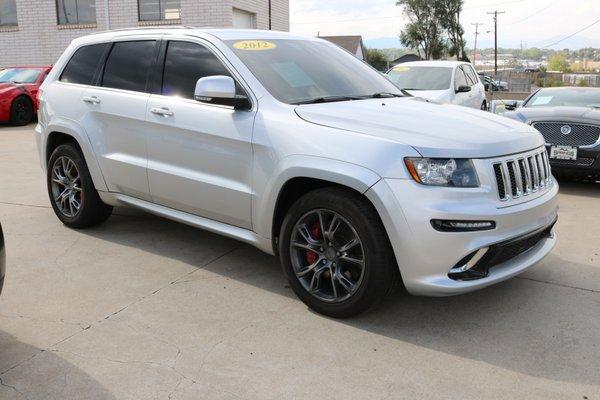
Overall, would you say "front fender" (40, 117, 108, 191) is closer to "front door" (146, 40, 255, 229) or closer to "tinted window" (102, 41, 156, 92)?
"tinted window" (102, 41, 156, 92)

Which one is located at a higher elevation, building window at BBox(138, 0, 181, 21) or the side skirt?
building window at BBox(138, 0, 181, 21)

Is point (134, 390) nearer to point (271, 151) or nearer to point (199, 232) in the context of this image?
point (271, 151)

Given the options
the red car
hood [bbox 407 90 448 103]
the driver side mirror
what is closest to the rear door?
the driver side mirror

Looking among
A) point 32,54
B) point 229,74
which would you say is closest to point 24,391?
point 229,74

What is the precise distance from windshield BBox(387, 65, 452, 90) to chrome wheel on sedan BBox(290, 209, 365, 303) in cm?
812

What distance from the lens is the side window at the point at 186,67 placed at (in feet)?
14.3

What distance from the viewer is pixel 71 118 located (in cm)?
527

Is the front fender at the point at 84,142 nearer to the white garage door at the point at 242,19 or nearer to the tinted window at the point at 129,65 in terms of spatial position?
the tinted window at the point at 129,65

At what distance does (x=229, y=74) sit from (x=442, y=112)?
1500 mm

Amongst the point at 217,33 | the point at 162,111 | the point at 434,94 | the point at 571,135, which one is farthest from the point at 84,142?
the point at 434,94

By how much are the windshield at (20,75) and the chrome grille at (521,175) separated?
14.7 metres

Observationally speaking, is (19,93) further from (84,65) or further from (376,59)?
(376,59)

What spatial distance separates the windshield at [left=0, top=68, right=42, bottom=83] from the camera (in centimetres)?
1554

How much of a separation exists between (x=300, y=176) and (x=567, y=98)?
6498mm
